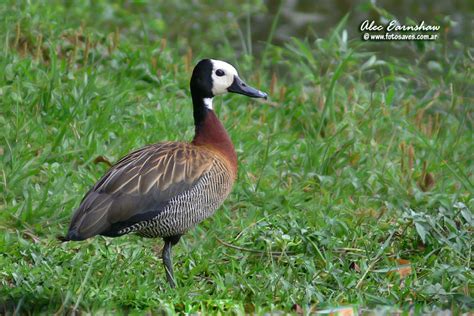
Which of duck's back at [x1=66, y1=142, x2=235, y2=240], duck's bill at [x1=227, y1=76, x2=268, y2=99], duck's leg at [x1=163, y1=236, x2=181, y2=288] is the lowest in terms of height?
duck's leg at [x1=163, y1=236, x2=181, y2=288]

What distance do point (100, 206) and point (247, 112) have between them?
279cm

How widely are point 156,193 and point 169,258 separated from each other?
0.37 m

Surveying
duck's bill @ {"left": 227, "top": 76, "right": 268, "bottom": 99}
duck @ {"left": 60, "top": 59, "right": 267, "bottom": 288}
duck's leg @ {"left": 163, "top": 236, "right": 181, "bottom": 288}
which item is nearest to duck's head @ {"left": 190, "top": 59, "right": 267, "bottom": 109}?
duck's bill @ {"left": 227, "top": 76, "right": 268, "bottom": 99}

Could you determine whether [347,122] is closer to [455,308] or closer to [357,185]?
[357,185]

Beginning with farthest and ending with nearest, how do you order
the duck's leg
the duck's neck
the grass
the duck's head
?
the duck's head
the duck's neck
the duck's leg
the grass

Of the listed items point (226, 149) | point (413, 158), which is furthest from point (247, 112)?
point (226, 149)

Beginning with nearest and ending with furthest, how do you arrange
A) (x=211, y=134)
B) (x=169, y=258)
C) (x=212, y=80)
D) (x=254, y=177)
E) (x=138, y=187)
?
(x=138, y=187)
(x=169, y=258)
(x=211, y=134)
(x=212, y=80)
(x=254, y=177)

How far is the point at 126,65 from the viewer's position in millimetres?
8367

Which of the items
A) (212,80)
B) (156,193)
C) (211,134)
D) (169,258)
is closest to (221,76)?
(212,80)

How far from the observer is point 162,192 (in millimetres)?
5840

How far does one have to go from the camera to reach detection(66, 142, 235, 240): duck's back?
18.4ft

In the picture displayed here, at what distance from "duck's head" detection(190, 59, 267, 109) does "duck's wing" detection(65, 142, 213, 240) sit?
1.51 ft

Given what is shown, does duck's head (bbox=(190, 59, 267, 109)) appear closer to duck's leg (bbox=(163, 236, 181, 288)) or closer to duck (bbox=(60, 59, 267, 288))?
duck (bbox=(60, 59, 267, 288))

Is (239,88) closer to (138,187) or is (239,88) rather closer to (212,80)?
(212,80)
